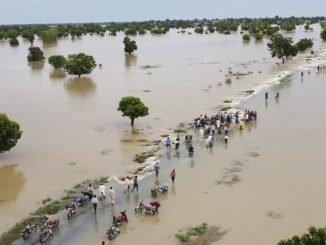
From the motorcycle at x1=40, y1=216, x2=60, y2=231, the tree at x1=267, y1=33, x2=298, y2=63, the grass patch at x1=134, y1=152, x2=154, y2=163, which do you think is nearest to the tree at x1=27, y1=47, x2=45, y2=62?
the tree at x1=267, y1=33, x2=298, y2=63

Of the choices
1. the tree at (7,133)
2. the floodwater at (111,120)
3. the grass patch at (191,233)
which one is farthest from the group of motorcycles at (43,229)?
the tree at (7,133)

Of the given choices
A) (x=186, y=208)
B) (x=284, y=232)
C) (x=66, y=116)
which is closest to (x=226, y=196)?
(x=186, y=208)

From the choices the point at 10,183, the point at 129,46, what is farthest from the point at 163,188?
the point at 129,46

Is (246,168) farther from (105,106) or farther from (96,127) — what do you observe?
(105,106)

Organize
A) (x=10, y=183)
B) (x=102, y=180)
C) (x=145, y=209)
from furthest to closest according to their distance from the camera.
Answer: (x=10, y=183)
(x=102, y=180)
(x=145, y=209)

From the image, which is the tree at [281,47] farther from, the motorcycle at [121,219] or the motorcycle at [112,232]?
the motorcycle at [112,232]

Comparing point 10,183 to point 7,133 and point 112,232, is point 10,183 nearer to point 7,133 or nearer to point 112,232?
point 7,133

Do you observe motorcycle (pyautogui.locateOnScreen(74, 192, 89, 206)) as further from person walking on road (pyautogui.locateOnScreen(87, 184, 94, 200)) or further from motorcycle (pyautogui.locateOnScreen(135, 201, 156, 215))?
motorcycle (pyautogui.locateOnScreen(135, 201, 156, 215))
